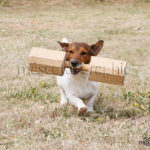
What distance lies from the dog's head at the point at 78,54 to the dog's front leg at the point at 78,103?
38 cm

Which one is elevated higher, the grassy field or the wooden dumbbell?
the wooden dumbbell

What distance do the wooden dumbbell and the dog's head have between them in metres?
0.21

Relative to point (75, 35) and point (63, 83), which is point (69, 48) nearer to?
point (63, 83)

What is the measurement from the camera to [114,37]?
37.9ft

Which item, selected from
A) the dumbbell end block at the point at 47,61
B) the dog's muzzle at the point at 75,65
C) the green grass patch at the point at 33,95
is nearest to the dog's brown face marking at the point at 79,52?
the dog's muzzle at the point at 75,65

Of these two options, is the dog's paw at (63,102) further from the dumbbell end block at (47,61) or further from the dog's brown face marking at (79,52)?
the dumbbell end block at (47,61)

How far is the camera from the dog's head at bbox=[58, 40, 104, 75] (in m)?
3.91

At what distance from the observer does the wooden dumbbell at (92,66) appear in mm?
3604

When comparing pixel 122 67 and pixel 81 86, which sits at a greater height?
pixel 122 67

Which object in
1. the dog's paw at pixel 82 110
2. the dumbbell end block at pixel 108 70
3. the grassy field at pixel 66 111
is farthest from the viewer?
the dog's paw at pixel 82 110

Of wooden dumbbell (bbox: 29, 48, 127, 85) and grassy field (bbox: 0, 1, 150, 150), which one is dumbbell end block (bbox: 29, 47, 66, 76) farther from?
grassy field (bbox: 0, 1, 150, 150)

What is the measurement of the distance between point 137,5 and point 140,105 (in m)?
20.0

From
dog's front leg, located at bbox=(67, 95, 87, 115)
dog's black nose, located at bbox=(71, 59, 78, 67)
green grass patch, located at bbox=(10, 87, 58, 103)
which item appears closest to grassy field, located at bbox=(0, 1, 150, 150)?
green grass patch, located at bbox=(10, 87, 58, 103)

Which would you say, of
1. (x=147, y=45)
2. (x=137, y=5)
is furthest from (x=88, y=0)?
(x=147, y=45)
